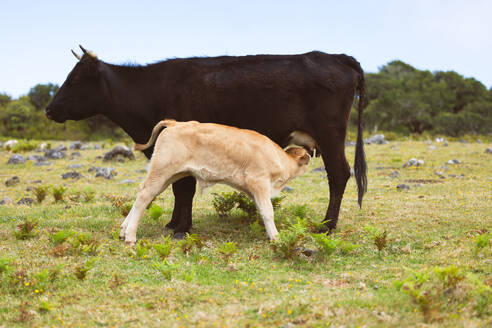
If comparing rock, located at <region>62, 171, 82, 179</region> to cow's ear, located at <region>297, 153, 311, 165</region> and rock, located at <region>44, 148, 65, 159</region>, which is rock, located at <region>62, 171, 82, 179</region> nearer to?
rock, located at <region>44, 148, 65, 159</region>

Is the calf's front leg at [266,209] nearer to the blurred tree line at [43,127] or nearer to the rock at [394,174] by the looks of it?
the rock at [394,174]

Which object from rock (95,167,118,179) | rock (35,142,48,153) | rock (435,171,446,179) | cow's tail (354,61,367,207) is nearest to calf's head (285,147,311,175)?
cow's tail (354,61,367,207)

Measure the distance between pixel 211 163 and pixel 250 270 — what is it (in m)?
1.72

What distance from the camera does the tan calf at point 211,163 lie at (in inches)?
265

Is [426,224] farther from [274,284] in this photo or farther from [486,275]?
A: [274,284]

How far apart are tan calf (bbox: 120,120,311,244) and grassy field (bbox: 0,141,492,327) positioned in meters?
0.62

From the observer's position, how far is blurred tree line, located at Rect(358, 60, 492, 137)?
41.9 meters

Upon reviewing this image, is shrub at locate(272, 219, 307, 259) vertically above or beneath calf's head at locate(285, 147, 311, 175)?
beneath

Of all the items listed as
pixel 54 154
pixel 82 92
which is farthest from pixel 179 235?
pixel 54 154

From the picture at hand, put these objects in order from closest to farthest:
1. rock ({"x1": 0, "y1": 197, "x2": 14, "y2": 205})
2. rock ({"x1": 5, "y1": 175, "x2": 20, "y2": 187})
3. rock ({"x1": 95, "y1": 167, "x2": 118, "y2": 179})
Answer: rock ({"x1": 0, "y1": 197, "x2": 14, "y2": 205}) < rock ({"x1": 5, "y1": 175, "x2": 20, "y2": 187}) < rock ({"x1": 95, "y1": 167, "x2": 118, "y2": 179})

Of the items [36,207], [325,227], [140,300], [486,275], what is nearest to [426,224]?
[325,227]

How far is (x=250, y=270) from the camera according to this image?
19.2 feet

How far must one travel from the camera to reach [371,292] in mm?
5051

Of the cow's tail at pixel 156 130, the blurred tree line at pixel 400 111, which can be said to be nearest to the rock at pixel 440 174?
the cow's tail at pixel 156 130
